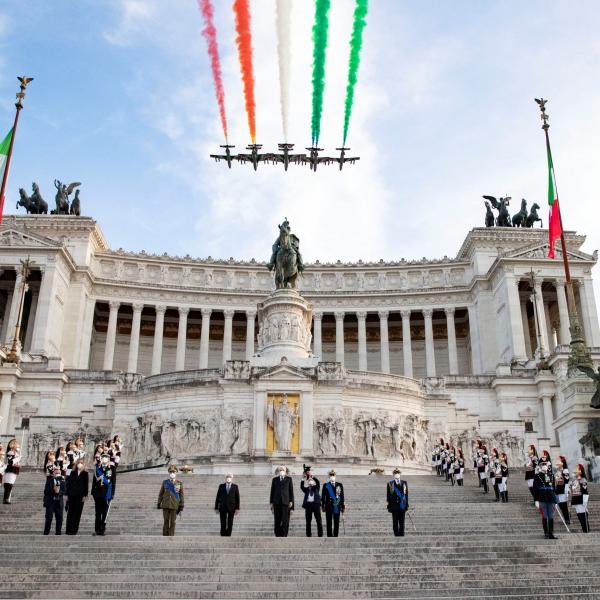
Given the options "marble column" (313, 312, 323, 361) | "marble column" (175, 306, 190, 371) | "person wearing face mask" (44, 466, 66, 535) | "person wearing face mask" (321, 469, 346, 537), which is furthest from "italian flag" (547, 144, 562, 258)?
"marble column" (175, 306, 190, 371)

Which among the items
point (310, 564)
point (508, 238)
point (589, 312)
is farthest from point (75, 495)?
point (508, 238)

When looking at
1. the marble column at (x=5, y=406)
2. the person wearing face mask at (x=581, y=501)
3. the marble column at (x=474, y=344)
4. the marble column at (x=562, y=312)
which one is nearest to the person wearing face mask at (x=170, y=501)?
the person wearing face mask at (x=581, y=501)

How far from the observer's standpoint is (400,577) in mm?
12562

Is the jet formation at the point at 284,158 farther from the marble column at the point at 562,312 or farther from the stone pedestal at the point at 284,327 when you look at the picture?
the marble column at the point at 562,312

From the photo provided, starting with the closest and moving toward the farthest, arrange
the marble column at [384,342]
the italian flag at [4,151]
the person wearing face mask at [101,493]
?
the person wearing face mask at [101,493]
the italian flag at [4,151]
the marble column at [384,342]

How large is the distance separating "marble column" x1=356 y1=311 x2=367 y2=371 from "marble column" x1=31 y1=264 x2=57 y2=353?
2870 centimetres

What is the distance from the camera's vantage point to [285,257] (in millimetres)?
38281

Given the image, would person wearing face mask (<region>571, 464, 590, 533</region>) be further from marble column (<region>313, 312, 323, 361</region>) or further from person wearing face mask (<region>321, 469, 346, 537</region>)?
marble column (<region>313, 312, 323, 361</region>)

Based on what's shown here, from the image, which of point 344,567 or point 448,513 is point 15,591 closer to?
point 344,567

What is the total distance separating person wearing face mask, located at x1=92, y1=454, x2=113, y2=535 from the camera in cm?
1586

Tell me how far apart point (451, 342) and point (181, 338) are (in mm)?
25978

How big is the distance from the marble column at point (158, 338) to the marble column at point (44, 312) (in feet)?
34.2

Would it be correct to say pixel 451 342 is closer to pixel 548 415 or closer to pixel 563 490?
pixel 548 415

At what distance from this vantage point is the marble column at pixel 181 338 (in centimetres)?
6600
